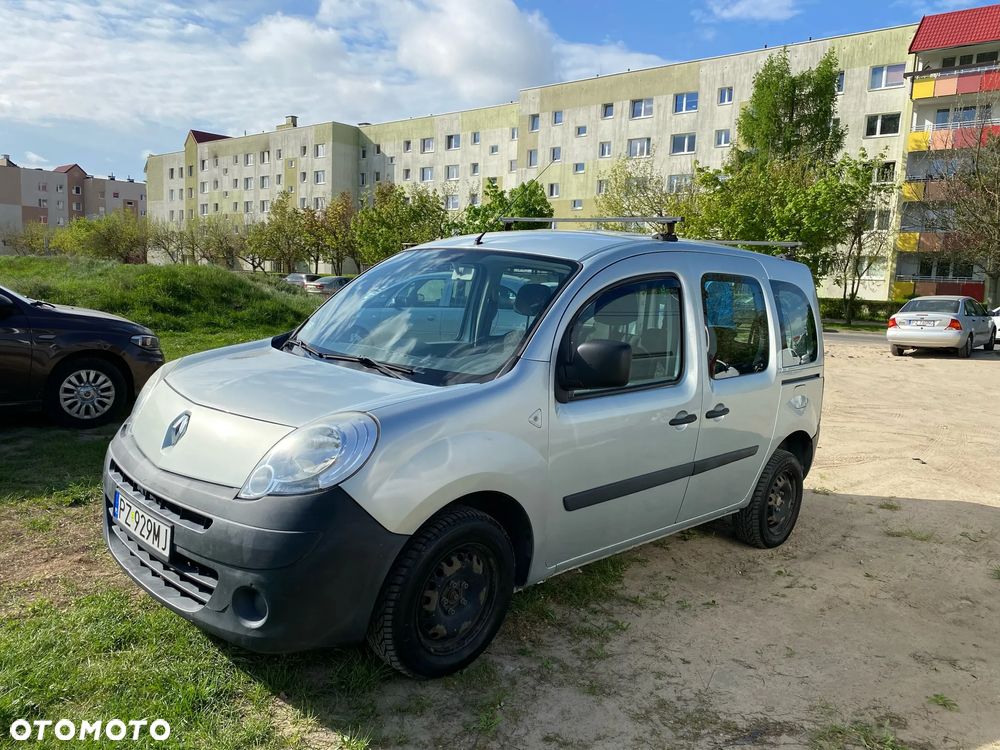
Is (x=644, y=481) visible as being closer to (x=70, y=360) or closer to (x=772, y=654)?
(x=772, y=654)

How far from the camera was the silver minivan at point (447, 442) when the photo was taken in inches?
106

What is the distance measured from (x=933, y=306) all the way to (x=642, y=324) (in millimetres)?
18070

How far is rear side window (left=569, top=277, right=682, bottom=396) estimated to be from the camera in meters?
3.62

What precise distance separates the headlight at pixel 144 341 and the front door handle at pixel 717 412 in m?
5.41

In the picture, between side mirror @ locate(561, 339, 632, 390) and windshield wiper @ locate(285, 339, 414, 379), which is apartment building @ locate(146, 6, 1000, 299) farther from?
windshield wiper @ locate(285, 339, 414, 379)

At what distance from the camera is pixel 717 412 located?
4.20 metres

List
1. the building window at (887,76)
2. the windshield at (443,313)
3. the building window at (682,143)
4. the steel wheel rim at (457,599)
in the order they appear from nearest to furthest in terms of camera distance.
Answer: the steel wheel rim at (457,599) → the windshield at (443,313) → the building window at (887,76) → the building window at (682,143)

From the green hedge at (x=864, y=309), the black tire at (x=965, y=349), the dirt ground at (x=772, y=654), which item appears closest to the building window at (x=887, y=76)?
the green hedge at (x=864, y=309)

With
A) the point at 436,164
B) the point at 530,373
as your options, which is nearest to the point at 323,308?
the point at 530,373

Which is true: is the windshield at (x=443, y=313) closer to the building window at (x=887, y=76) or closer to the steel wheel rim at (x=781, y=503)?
the steel wheel rim at (x=781, y=503)

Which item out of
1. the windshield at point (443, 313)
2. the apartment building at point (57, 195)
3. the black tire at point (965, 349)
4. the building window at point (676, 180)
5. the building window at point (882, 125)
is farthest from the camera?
the apartment building at point (57, 195)

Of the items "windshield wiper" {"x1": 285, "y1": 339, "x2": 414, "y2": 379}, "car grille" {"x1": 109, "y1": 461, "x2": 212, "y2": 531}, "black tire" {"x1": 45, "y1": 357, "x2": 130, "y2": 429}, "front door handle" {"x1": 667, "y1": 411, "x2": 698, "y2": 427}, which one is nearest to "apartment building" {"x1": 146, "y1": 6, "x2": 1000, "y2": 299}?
"black tire" {"x1": 45, "y1": 357, "x2": 130, "y2": 429}

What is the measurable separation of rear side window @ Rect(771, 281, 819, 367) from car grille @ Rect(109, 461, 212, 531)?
353cm

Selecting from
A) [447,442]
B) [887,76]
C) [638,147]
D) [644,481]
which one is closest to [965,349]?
[644,481]
